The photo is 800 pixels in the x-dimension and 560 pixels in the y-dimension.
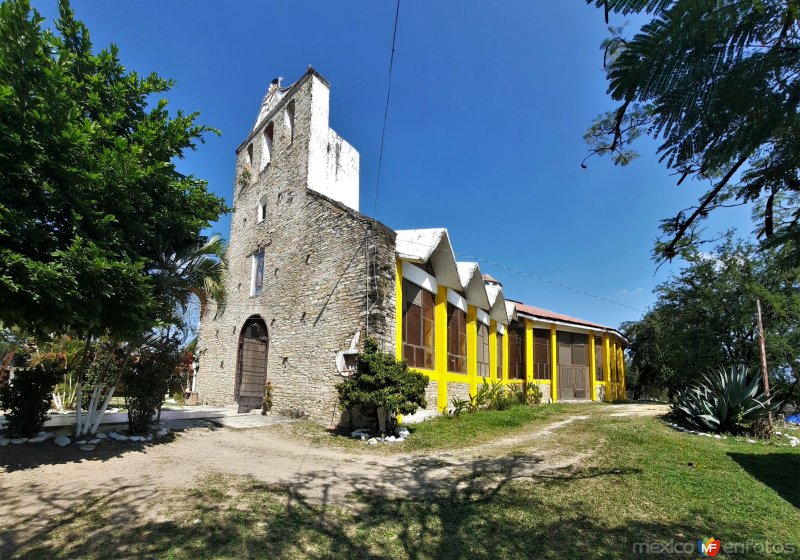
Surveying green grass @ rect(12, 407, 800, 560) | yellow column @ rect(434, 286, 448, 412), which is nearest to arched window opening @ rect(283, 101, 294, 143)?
yellow column @ rect(434, 286, 448, 412)

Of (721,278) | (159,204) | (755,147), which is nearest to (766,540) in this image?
(755,147)

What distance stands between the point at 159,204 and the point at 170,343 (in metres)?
3.08

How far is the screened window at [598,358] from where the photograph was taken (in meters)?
24.5

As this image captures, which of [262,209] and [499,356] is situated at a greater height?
[262,209]

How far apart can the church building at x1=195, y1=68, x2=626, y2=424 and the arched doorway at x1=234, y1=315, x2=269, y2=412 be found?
0.04m

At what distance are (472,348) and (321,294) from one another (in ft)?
23.0

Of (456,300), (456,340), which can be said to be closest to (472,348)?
(456,340)

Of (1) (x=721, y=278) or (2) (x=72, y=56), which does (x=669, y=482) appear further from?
(1) (x=721, y=278)

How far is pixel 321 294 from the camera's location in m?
13.3

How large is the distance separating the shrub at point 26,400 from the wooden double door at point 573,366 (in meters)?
21.7

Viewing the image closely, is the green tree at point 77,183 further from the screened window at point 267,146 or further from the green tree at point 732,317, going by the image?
the green tree at point 732,317

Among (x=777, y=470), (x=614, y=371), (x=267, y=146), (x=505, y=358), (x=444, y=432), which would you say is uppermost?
(x=267, y=146)

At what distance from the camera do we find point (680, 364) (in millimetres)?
18141

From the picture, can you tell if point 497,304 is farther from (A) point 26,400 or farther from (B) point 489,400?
(A) point 26,400
